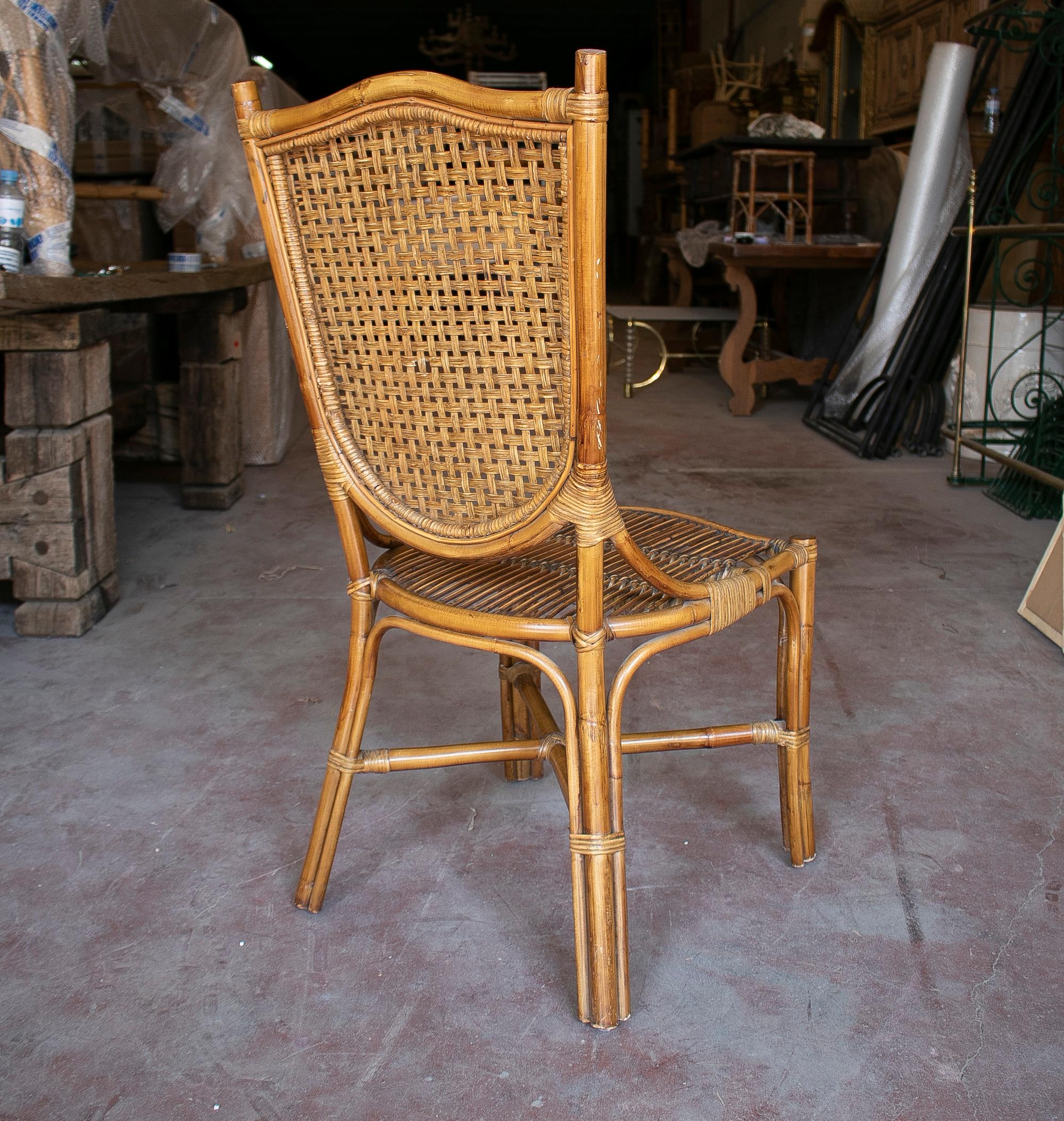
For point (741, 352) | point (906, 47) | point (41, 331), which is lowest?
point (741, 352)

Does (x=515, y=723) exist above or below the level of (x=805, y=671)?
below

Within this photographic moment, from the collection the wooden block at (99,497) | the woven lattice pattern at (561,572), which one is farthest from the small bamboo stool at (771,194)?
the woven lattice pattern at (561,572)

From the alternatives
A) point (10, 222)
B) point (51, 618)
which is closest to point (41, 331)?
point (10, 222)

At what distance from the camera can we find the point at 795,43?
311 inches

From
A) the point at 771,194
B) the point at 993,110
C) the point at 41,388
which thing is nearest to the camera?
the point at 41,388

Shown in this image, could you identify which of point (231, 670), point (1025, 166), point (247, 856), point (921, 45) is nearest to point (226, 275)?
point (231, 670)

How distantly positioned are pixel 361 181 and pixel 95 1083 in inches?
37.9

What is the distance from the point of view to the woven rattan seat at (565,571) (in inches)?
48.2

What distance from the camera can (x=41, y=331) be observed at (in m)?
2.28

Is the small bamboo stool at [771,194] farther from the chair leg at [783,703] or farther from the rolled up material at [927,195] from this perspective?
the chair leg at [783,703]

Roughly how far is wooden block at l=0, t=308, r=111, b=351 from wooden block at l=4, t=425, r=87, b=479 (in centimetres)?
18

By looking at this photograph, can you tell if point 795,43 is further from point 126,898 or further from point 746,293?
point 126,898

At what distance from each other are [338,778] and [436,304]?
2.05ft

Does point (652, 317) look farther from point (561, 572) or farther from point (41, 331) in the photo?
point (561, 572)
